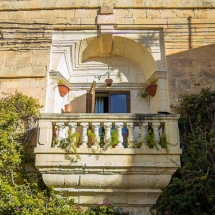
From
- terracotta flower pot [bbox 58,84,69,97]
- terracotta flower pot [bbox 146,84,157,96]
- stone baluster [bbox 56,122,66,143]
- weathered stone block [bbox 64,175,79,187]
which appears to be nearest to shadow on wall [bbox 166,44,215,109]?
terracotta flower pot [bbox 146,84,157,96]

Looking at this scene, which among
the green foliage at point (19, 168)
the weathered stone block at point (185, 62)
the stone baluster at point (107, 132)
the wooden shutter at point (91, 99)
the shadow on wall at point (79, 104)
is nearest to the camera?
the green foliage at point (19, 168)

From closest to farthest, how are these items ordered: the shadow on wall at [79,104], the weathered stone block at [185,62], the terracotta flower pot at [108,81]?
the weathered stone block at [185,62], the terracotta flower pot at [108,81], the shadow on wall at [79,104]

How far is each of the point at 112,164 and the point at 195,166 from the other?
67.2 inches

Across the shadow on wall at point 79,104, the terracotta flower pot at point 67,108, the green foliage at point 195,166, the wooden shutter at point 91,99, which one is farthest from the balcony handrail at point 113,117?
the shadow on wall at point 79,104

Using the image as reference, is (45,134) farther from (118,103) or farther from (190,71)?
(190,71)

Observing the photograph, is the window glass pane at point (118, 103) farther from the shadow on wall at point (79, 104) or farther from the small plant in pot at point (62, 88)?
the small plant in pot at point (62, 88)

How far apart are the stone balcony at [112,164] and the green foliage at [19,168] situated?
0.37 m

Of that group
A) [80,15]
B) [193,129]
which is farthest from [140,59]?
[193,129]

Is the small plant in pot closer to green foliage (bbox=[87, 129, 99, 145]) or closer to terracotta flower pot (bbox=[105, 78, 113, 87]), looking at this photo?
terracotta flower pot (bbox=[105, 78, 113, 87])

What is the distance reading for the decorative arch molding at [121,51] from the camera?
7957 millimetres

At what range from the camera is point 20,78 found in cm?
738

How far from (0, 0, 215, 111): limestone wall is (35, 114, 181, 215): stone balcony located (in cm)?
157

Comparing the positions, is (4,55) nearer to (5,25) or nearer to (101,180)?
(5,25)

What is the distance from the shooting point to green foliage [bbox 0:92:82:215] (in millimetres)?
5355
